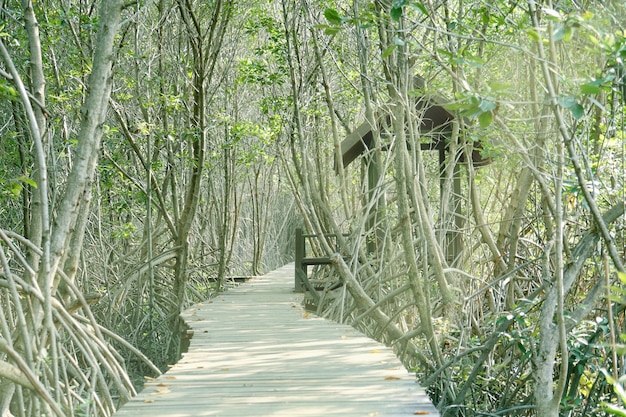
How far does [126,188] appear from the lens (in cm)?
1118

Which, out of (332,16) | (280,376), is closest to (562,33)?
(332,16)

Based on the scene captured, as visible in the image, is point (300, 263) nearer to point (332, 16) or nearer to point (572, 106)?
point (332, 16)

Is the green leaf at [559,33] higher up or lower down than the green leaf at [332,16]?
lower down

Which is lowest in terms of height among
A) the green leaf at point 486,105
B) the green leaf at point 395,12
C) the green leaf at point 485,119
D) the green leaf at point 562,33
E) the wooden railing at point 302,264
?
the wooden railing at point 302,264

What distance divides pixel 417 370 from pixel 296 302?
239 centimetres

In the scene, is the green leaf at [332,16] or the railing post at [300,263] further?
the railing post at [300,263]

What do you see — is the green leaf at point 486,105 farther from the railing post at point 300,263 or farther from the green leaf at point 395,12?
the railing post at point 300,263

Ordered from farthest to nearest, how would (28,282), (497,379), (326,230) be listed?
(326,230) → (497,379) → (28,282)

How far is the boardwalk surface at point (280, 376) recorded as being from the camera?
4094 mm

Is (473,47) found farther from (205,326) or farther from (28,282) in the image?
(28,282)

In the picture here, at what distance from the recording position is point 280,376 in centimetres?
493

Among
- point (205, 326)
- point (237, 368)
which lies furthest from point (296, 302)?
point (237, 368)

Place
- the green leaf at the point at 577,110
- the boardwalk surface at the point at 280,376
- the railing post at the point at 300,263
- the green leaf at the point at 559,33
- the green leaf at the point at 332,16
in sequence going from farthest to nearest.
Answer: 1. the railing post at the point at 300,263
2. the boardwalk surface at the point at 280,376
3. the green leaf at the point at 332,16
4. the green leaf at the point at 577,110
5. the green leaf at the point at 559,33

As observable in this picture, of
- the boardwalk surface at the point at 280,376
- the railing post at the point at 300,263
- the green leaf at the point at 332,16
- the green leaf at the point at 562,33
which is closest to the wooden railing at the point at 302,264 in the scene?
the railing post at the point at 300,263
